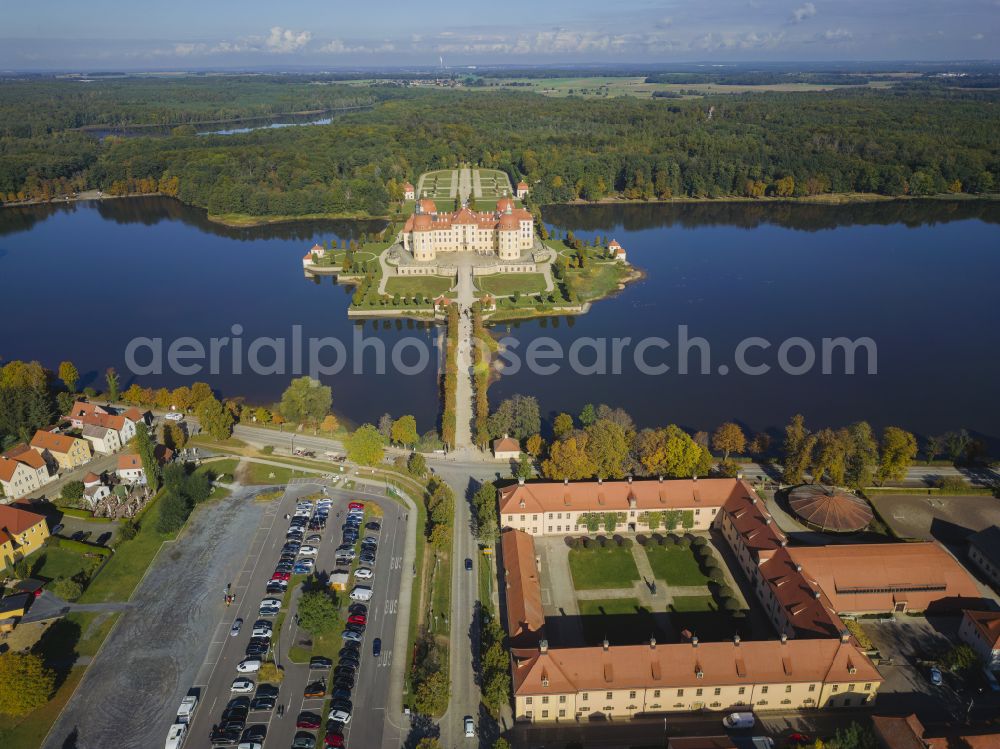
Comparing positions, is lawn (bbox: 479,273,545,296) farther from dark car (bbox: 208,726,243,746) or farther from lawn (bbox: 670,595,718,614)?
dark car (bbox: 208,726,243,746)

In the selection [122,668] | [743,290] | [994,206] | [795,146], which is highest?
[795,146]

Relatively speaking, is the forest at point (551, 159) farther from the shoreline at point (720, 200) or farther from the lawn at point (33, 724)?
the lawn at point (33, 724)

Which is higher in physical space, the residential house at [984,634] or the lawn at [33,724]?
A: the residential house at [984,634]

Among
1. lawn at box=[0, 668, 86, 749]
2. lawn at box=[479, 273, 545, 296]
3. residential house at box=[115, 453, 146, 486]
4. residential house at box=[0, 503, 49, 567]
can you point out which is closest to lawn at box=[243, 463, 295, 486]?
residential house at box=[115, 453, 146, 486]

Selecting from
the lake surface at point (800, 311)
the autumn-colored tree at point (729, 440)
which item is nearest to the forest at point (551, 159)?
the lake surface at point (800, 311)

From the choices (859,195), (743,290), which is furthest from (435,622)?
(859,195)

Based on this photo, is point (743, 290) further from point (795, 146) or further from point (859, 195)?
point (795, 146)

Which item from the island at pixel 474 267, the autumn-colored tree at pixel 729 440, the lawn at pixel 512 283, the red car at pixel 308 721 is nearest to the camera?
the red car at pixel 308 721
